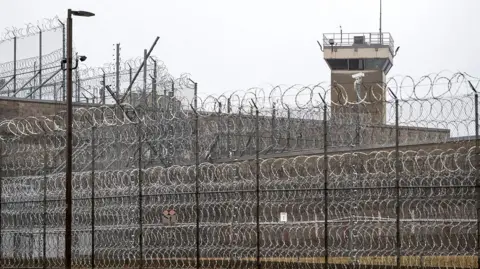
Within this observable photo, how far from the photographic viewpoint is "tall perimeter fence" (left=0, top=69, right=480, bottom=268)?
1570cm

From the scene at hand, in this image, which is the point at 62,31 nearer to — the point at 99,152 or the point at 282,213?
the point at 99,152

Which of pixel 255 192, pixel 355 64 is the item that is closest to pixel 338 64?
pixel 355 64

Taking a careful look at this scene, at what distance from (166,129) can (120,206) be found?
2807mm

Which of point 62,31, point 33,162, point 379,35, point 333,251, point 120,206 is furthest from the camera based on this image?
point 379,35

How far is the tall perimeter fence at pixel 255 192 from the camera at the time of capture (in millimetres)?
15703

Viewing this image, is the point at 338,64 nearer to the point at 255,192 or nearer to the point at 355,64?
the point at 355,64

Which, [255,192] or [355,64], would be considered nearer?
[255,192]

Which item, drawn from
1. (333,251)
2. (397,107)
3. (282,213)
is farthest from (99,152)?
(397,107)

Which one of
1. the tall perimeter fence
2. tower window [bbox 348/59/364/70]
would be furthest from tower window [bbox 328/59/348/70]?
the tall perimeter fence

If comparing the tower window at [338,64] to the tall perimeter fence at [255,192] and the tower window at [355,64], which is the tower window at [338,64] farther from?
the tall perimeter fence at [255,192]

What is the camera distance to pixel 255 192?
17969 millimetres

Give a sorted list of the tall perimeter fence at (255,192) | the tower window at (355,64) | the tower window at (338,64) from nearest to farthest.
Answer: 1. the tall perimeter fence at (255,192)
2. the tower window at (355,64)
3. the tower window at (338,64)

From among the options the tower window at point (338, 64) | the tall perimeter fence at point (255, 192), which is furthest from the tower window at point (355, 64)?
the tall perimeter fence at point (255, 192)

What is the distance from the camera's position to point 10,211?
2470 centimetres
